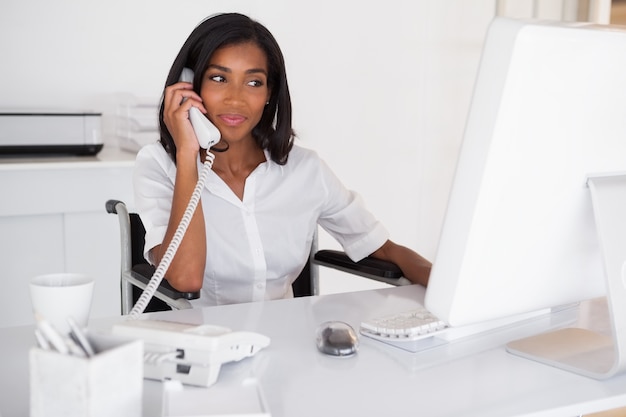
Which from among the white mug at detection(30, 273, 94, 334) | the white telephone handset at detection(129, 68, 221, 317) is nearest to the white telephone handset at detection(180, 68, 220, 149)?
the white telephone handset at detection(129, 68, 221, 317)

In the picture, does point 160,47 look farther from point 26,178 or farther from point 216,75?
point 216,75

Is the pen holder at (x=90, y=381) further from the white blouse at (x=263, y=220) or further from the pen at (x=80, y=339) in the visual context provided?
the white blouse at (x=263, y=220)

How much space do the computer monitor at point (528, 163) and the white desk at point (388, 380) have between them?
0.35ft

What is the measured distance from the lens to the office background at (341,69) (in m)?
3.08

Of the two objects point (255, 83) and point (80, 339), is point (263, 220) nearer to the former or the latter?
point (255, 83)

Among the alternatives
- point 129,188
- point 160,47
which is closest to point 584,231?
point 129,188

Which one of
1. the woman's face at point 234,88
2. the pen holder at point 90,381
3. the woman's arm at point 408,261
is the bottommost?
the woman's arm at point 408,261

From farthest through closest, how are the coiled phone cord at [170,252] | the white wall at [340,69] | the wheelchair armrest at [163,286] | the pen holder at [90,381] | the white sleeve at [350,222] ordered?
the white wall at [340,69]
the white sleeve at [350,222]
the wheelchair armrest at [163,286]
the coiled phone cord at [170,252]
the pen holder at [90,381]

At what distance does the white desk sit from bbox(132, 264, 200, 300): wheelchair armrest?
222 mm

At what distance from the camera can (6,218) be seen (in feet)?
8.83

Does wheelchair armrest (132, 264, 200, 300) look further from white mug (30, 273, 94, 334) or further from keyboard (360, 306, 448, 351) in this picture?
white mug (30, 273, 94, 334)

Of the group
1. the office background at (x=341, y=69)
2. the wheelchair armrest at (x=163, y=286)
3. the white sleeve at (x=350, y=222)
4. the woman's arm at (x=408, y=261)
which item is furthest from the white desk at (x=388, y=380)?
the office background at (x=341, y=69)

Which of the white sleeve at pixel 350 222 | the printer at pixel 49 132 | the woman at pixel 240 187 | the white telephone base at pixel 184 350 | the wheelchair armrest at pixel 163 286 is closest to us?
the white telephone base at pixel 184 350

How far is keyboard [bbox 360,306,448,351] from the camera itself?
1237 millimetres
